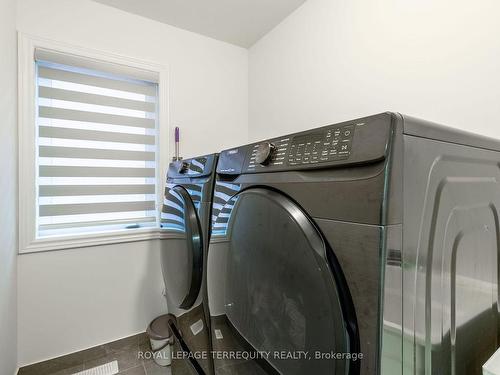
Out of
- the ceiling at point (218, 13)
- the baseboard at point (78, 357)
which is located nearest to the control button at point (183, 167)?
the ceiling at point (218, 13)

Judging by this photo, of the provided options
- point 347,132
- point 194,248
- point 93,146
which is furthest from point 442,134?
point 93,146

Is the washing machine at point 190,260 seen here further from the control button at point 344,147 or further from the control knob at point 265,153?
the control button at point 344,147

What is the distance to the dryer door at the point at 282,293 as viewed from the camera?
51cm

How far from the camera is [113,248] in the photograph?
189cm

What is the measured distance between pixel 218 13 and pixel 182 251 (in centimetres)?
179

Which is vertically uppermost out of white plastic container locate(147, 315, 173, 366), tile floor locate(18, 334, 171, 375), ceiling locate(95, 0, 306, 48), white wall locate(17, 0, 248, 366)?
ceiling locate(95, 0, 306, 48)

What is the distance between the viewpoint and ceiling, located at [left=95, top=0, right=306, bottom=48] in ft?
5.99

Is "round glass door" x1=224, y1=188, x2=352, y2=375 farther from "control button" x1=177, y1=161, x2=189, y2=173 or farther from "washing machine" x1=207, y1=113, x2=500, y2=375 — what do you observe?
"control button" x1=177, y1=161, x2=189, y2=173

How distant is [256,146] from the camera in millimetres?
767

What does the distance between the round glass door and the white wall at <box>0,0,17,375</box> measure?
1329 millimetres

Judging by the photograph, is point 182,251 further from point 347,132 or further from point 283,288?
point 347,132

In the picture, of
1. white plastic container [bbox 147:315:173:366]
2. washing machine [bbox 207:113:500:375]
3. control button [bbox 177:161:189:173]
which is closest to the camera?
washing machine [bbox 207:113:500:375]

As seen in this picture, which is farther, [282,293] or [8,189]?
[8,189]

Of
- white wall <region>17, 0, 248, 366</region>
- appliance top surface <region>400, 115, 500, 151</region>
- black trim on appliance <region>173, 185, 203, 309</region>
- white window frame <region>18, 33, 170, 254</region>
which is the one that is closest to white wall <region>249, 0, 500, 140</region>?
appliance top surface <region>400, 115, 500, 151</region>
